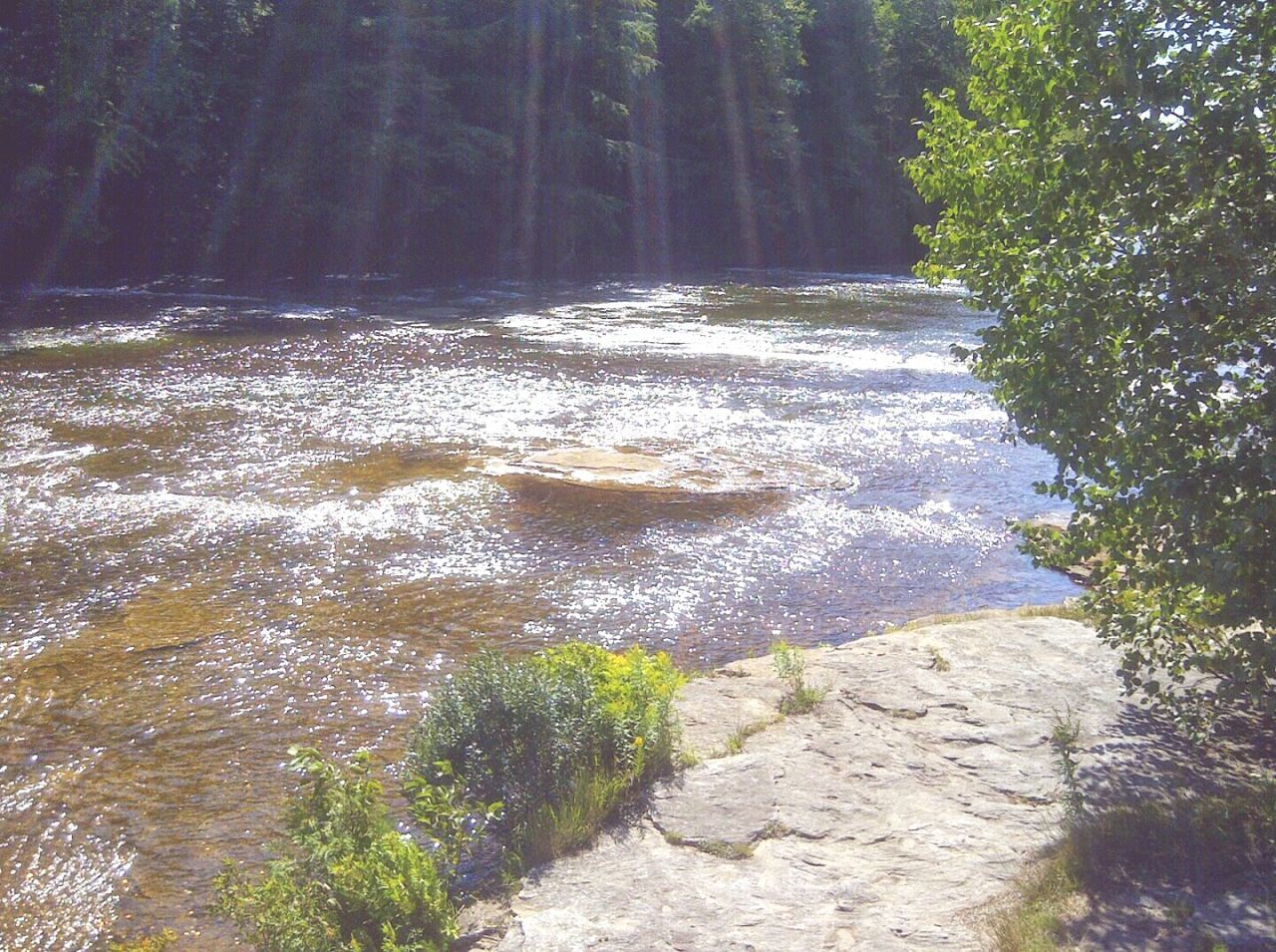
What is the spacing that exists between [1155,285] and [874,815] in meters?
2.34

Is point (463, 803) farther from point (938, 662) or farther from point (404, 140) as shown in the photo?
point (404, 140)

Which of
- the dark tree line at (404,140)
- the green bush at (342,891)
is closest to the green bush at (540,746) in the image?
the green bush at (342,891)

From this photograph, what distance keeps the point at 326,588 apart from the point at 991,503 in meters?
6.24

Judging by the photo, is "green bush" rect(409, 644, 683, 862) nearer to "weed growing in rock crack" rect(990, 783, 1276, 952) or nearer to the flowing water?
the flowing water

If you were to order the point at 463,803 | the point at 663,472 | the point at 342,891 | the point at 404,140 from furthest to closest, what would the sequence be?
the point at 404,140
the point at 663,472
the point at 463,803
the point at 342,891

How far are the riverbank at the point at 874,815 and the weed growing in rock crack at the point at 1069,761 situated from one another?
45mm

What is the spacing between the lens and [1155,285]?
4117 mm

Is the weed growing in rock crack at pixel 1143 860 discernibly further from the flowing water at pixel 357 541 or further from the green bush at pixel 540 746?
the flowing water at pixel 357 541

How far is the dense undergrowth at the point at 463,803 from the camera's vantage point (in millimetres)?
4102

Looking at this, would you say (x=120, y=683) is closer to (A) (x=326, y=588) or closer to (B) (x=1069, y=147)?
(A) (x=326, y=588)

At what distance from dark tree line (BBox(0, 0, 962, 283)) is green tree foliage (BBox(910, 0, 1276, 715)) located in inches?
988

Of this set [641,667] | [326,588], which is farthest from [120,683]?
[641,667]

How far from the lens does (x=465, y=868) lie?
4.90 m

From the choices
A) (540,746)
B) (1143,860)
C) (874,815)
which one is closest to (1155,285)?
(1143,860)
